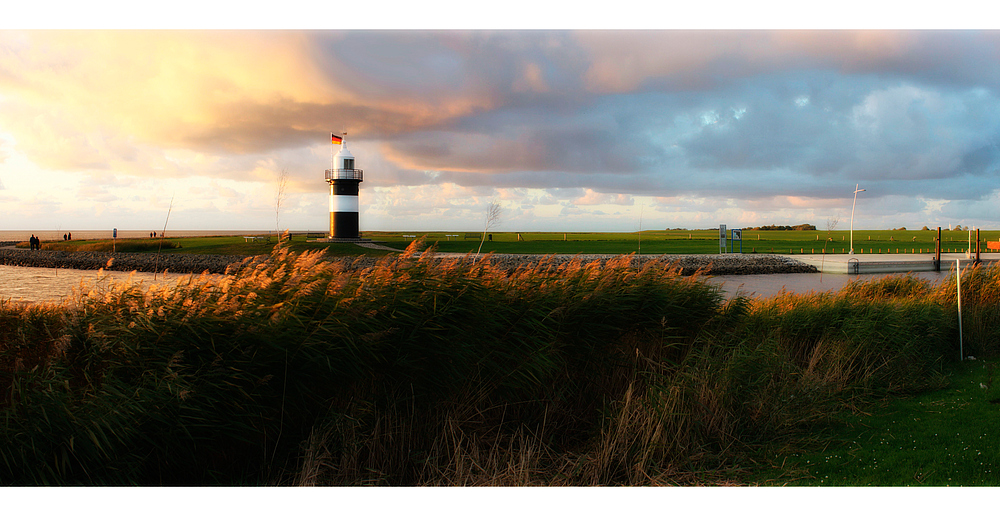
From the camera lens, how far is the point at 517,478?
404 cm

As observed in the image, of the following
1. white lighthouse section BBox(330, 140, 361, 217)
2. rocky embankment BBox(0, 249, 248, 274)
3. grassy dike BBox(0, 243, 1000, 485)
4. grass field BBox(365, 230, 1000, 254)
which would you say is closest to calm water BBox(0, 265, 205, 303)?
rocky embankment BBox(0, 249, 248, 274)

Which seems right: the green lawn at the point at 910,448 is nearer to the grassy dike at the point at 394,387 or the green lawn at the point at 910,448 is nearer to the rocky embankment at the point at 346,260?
the grassy dike at the point at 394,387

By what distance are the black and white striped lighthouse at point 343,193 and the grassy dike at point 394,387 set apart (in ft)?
122

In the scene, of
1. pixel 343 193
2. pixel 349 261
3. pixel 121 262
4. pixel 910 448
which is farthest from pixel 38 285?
pixel 910 448

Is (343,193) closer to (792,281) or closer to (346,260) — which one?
(346,260)

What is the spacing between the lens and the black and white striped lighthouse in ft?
134

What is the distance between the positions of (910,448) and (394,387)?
186 inches

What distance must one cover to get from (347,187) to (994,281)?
3820 centimetres

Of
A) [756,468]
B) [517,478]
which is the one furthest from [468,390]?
[756,468]

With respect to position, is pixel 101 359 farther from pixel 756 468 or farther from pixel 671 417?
pixel 756 468

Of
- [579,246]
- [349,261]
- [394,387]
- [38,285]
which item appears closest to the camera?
[394,387]

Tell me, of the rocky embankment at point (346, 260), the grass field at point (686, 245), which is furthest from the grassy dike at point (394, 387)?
the rocky embankment at point (346, 260)

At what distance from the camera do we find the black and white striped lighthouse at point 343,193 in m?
40.8

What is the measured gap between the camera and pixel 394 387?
4625 millimetres
